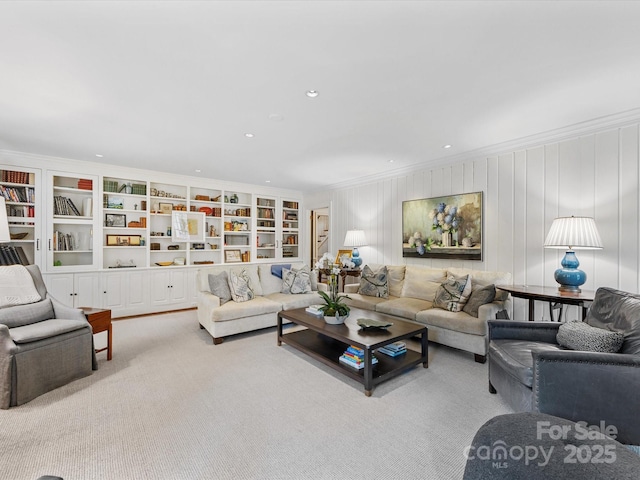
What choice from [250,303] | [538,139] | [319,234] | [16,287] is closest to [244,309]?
[250,303]

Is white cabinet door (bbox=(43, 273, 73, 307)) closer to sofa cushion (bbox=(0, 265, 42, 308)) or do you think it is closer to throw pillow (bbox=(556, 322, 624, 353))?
sofa cushion (bbox=(0, 265, 42, 308))

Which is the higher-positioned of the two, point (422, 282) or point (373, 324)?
point (422, 282)

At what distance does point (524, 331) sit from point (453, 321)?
0.88 metres

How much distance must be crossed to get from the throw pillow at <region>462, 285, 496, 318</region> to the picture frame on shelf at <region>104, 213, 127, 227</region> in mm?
5342

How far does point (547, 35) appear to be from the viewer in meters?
1.75

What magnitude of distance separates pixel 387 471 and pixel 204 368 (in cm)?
198

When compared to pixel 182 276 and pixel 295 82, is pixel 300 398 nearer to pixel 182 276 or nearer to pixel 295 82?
pixel 295 82

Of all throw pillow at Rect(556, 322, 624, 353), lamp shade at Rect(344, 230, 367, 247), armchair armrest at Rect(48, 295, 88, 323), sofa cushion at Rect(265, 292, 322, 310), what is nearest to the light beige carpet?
armchair armrest at Rect(48, 295, 88, 323)

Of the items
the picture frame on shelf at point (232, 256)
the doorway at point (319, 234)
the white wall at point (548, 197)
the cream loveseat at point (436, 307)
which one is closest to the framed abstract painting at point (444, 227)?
the white wall at point (548, 197)

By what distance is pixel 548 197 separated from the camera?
344cm

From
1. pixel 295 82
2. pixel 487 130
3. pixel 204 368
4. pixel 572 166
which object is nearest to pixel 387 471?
pixel 204 368

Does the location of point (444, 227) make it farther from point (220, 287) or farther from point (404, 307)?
point (220, 287)

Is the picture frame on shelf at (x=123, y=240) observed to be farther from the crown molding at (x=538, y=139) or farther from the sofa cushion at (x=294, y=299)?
the crown molding at (x=538, y=139)

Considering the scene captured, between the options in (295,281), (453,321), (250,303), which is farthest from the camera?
(295,281)
